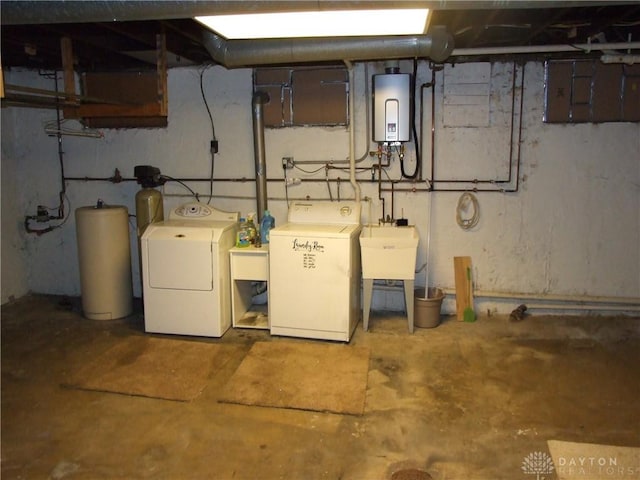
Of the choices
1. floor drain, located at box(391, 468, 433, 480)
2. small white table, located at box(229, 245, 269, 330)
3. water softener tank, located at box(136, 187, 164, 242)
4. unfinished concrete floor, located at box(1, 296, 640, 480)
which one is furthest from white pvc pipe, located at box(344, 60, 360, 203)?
floor drain, located at box(391, 468, 433, 480)

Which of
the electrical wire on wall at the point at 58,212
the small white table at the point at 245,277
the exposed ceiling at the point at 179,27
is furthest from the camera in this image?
the electrical wire on wall at the point at 58,212

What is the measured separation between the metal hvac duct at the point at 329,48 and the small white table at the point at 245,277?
4.64ft

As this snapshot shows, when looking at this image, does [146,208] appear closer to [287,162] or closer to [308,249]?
[287,162]

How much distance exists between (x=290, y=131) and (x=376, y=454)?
2.87 m

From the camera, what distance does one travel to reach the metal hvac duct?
3.36 m

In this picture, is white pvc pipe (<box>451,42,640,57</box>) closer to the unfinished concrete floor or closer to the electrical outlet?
the electrical outlet

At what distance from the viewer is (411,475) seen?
7.70 feet

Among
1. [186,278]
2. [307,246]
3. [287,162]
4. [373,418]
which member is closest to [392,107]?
[287,162]

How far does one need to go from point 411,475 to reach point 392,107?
2780 millimetres

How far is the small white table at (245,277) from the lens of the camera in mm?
4016

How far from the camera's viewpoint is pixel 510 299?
14.5 feet

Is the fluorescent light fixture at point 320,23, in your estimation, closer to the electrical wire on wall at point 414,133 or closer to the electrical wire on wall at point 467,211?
the electrical wire on wall at point 414,133

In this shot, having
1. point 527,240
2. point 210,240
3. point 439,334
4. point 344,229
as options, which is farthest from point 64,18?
point 527,240

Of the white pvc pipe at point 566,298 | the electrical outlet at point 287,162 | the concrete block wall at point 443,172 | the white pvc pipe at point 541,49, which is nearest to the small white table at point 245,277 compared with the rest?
the concrete block wall at point 443,172
